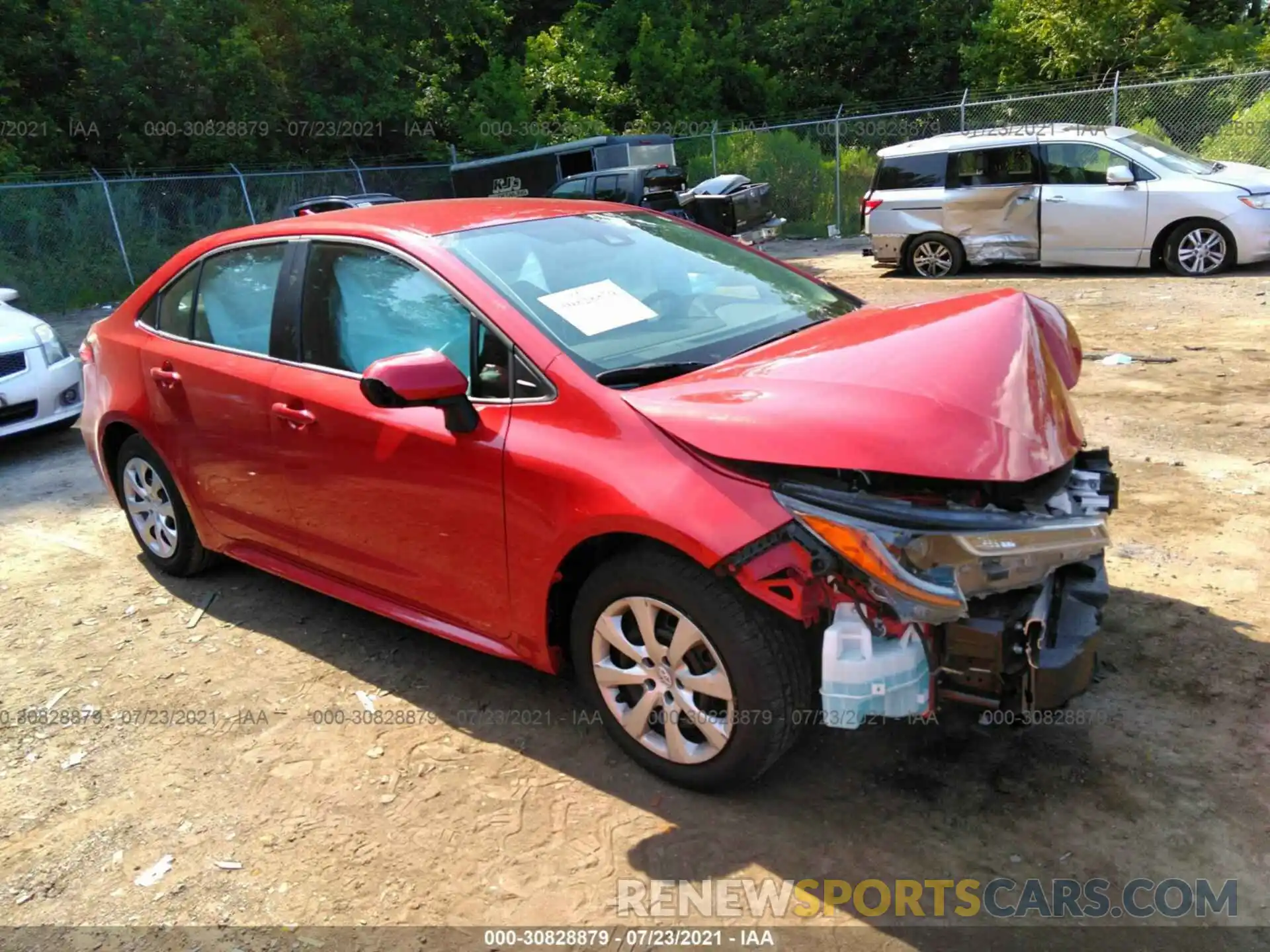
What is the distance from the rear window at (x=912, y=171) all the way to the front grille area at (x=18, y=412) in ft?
32.0

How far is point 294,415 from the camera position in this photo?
3561mm

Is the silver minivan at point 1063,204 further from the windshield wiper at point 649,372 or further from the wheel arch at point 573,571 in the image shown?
the wheel arch at point 573,571

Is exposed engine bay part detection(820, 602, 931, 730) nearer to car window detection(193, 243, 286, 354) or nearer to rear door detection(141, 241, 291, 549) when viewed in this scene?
rear door detection(141, 241, 291, 549)

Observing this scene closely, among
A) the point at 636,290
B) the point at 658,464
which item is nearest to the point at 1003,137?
the point at 636,290

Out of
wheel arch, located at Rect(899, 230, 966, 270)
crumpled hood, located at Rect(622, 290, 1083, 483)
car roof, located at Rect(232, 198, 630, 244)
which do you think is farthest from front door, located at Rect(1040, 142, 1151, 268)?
crumpled hood, located at Rect(622, 290, 1083, 483)

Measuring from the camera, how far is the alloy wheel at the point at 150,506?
14.9 ft

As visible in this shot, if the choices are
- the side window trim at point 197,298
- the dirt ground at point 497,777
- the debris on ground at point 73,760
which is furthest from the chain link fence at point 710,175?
the debris on ground at point 73,760

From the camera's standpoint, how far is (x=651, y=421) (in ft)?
8.83

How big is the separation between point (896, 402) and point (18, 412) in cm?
681

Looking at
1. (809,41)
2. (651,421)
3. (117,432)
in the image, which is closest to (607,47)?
(809,41)

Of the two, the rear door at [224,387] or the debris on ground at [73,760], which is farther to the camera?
the rear door at [224,387]

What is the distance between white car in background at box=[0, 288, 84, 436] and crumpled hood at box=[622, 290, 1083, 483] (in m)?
5.70

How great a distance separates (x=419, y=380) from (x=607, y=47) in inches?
1110

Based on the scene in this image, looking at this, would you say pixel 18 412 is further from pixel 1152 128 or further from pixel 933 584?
pixel 1152 128
